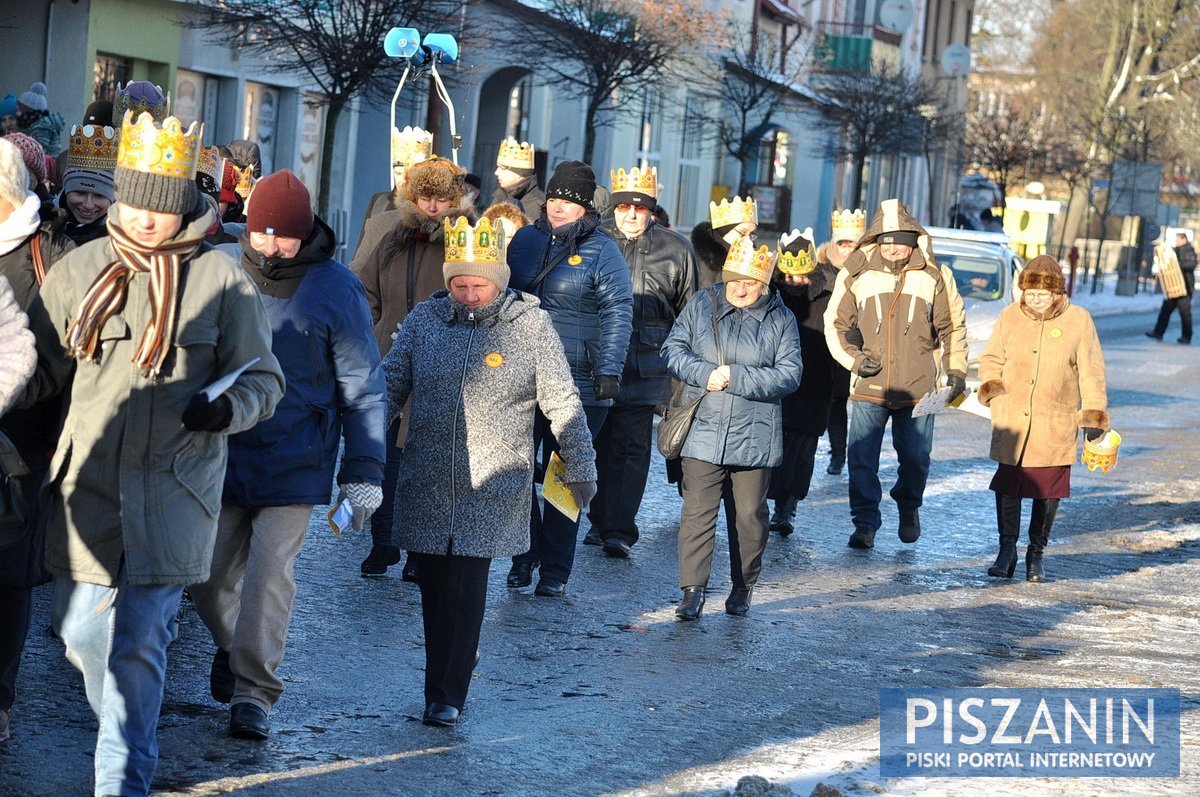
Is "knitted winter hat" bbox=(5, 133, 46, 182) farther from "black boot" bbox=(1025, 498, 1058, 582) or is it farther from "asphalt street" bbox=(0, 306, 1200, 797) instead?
"black boot" bbox=(1025, 498, 1058, 582)

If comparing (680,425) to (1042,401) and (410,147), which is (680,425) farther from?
(410,147)

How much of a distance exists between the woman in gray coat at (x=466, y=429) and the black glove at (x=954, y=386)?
187 inches

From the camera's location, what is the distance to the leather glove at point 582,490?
6.85 metres

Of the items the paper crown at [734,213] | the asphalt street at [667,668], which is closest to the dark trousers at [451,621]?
the asphalt street at [667,668]

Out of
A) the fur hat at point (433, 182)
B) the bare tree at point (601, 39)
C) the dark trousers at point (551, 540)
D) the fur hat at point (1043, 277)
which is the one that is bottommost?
the dark trousers at point (551, 540)

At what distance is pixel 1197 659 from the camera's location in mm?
8227

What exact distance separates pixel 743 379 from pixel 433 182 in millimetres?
1693

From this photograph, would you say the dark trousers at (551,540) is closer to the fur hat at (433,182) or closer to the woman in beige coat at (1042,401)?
the fur hat at (433,182)

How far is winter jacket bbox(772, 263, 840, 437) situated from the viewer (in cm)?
1097

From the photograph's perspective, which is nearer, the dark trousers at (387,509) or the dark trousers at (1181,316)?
the dark trousers at (387,509)

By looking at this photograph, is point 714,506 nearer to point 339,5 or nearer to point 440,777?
point 440,777

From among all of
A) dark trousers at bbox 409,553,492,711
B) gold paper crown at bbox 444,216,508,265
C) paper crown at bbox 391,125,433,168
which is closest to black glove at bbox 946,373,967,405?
paper crown at bbox 391,125,433,168

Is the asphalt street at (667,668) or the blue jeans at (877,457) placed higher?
the blue jeans at (877,457)

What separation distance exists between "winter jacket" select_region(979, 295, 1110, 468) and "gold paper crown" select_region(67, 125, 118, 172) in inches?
188
